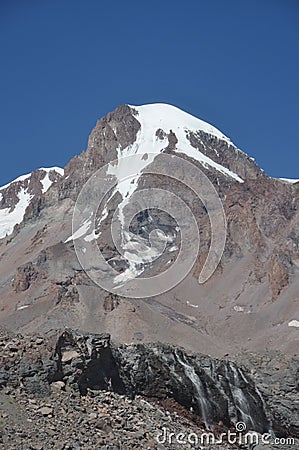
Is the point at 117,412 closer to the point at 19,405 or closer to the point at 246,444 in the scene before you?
the point at 19,405

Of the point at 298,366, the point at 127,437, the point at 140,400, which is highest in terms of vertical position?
the point at 298,366

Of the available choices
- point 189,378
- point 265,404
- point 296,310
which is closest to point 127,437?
point 189,378

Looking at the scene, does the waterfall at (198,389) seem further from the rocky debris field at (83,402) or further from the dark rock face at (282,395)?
the dark rock face at (282,395)

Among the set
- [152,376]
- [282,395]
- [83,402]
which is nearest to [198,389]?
[152,376]

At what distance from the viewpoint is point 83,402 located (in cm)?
2708

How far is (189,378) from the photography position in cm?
3759

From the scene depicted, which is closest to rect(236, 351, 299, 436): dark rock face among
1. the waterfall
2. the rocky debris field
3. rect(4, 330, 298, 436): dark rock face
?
rect(4, 330, 298, 436): dark rock face

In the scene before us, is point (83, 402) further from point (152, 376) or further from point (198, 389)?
point (198, 389)

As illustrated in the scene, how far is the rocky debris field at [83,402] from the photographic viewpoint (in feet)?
77.8

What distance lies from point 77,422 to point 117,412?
9.93 ft

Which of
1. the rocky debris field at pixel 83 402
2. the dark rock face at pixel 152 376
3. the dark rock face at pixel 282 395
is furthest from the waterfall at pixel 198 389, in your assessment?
the dark rock face at pixel 282 395

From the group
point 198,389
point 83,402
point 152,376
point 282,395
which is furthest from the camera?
point 282,395

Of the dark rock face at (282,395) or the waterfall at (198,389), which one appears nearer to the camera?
the waterfall at (198,389)

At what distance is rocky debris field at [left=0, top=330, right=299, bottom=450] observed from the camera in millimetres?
23703
